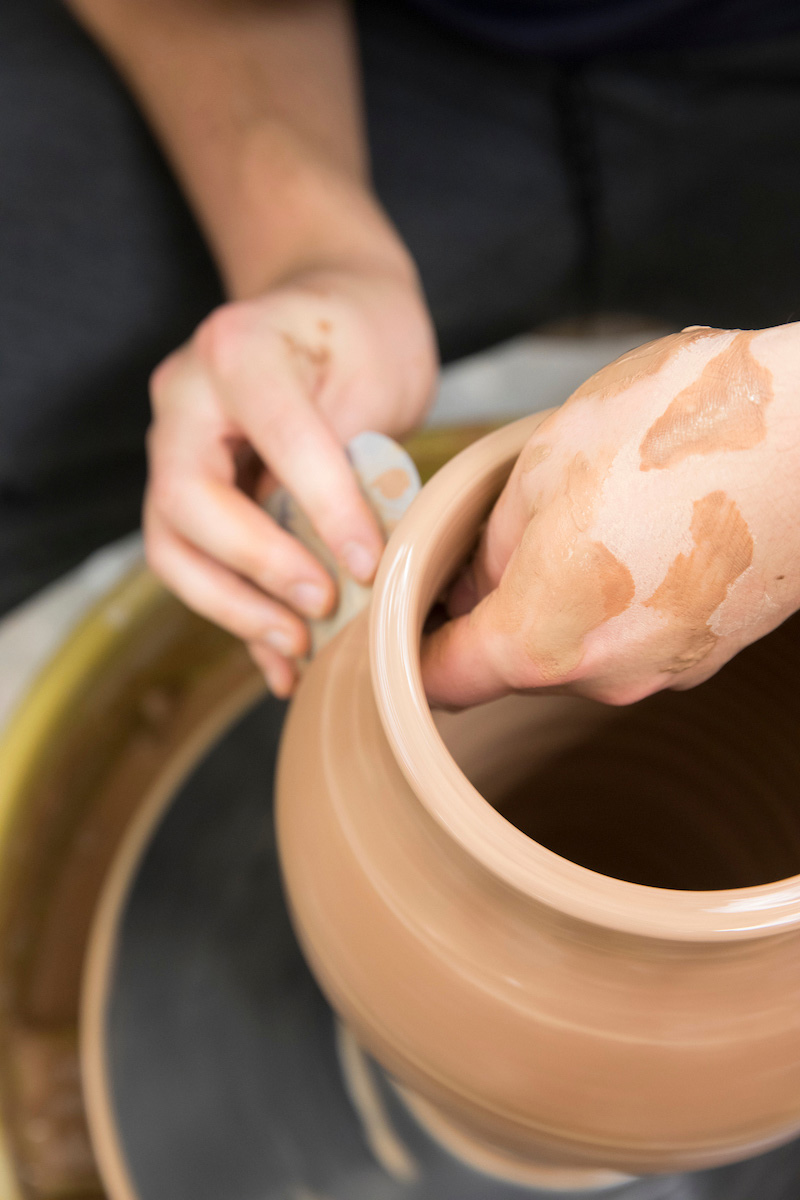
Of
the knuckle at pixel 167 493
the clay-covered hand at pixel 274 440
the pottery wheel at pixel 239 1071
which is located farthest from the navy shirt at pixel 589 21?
the pottery wheel at pixel 239 1071

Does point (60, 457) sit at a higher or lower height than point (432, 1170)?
higher

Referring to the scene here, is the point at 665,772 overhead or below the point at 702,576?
below

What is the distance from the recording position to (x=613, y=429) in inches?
14.1

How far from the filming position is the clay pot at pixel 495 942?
0.35 m

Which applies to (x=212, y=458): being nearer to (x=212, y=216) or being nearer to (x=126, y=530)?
(x=212, y=216)

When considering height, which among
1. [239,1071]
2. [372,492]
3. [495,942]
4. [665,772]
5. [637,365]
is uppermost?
[637,365]

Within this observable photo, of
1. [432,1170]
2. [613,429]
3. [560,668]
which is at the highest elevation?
[613,429]

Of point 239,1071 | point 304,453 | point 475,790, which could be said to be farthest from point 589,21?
point 239,1071

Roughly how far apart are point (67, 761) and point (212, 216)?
0.52 metres

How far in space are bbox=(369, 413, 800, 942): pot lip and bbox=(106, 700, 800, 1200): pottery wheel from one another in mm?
430

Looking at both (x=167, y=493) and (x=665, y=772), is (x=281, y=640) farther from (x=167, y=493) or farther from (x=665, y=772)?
(x=665, y=772)

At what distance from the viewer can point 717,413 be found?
339 mm

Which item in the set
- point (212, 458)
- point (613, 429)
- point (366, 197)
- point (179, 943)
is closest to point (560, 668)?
point (613, 429)

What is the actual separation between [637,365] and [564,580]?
90mm
